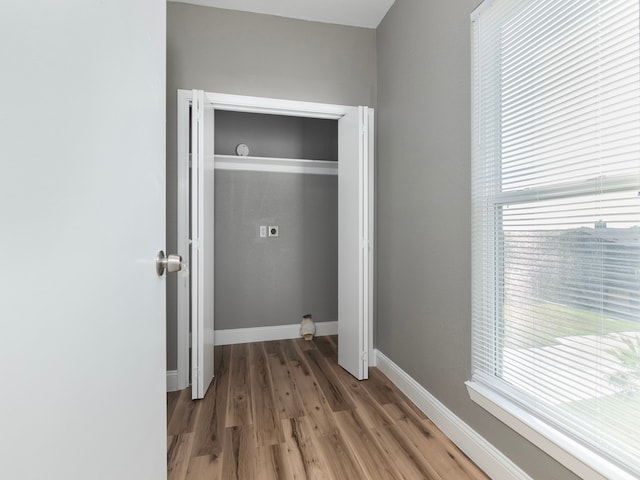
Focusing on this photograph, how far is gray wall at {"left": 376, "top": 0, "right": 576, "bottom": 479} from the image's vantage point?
153 cm

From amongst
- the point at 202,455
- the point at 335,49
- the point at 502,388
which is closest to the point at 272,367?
the point at 202,455

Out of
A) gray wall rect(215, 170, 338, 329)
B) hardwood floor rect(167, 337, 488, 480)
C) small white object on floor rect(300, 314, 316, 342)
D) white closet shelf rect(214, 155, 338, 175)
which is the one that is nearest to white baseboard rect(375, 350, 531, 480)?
hardwood floor rect(167, 337, 488, 480)

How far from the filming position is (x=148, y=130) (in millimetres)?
723

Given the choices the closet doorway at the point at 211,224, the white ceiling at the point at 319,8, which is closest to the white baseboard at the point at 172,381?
the closet doorway at the point at 211,224

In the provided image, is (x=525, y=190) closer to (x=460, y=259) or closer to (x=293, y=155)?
(x=460, y=259)

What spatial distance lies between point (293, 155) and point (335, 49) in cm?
112

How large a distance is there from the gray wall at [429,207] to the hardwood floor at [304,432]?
242 mm

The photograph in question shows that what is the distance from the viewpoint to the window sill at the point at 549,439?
36.3 inches

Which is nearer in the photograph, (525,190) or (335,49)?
(525,190)

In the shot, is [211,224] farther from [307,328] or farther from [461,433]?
[461,433]

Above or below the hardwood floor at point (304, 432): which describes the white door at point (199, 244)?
above

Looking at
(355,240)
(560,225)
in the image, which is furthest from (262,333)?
(560,225)

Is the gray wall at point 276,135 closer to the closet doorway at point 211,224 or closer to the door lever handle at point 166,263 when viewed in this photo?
the closet doorway at point 211,224

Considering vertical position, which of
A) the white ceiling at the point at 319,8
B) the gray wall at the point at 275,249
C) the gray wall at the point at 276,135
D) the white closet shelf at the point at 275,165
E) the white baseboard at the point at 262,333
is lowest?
the white baseboard at the point at 262,333
